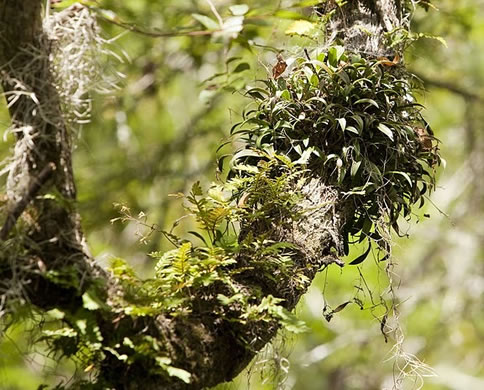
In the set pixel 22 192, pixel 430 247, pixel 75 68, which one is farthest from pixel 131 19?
pixel 430 247

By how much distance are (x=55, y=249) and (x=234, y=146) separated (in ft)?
6.50

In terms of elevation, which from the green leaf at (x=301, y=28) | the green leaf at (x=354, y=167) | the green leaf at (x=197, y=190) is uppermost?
the green leaf at (x=301, y=28)

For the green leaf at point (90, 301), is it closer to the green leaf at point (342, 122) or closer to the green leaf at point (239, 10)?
the green leaf at point (342, 122)

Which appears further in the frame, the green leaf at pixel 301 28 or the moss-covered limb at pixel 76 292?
the green leaf at pixel 301 28

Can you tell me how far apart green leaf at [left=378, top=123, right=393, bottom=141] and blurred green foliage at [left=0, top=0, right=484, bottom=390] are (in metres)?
0.30

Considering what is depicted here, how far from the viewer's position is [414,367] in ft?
6.21

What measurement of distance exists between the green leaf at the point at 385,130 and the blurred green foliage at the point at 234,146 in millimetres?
303

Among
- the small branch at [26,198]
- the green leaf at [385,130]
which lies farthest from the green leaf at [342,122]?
the small branch at [26,198]

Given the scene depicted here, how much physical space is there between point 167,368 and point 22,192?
48 cm

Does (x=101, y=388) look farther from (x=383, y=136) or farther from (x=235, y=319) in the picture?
(x=383, y=136)

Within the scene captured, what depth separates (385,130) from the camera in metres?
1.87

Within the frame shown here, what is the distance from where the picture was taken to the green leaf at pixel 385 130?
185cm

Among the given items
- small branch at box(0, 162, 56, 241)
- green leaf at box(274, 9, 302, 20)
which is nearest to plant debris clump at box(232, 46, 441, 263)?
green leaf at box(274, 9, 302, 20)

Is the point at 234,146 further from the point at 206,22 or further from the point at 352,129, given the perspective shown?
the point at 352,129
